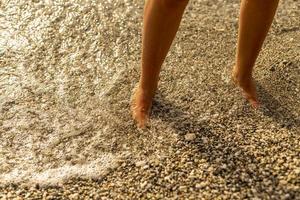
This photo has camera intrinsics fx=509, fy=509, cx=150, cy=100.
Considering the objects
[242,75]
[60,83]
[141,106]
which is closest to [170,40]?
[141,106]

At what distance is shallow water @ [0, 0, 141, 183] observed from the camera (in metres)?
2.35

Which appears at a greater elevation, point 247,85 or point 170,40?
point 170,40

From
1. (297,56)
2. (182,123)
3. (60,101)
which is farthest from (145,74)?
(297,56)

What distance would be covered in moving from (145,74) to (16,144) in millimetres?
701

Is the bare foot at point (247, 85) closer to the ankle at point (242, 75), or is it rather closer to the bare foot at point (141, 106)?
the ankle at point (242, 75)

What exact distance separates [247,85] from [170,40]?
24.8 inches

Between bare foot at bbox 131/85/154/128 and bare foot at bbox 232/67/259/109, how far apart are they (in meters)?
0.50

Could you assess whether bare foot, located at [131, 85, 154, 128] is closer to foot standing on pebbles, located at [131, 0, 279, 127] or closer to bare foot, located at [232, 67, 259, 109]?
foot standing on pebbles, located at [131, 0, 279, 127]

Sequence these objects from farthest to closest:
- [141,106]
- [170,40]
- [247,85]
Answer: [247,85], [141,106], [170,40]

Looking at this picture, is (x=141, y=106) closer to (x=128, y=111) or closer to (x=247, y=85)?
(x=128, y=111)

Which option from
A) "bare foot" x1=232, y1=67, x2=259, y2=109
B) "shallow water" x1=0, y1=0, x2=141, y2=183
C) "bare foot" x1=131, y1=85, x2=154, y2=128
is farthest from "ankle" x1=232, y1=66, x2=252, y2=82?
"shallow water" x1=0, y1=0, x2=141, y2=183

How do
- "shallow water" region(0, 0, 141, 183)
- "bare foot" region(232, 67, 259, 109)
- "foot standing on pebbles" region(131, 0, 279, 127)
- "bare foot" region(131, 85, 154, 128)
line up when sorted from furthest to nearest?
"bare foot" region(232, 67, 259, 109), "bare foot" region(131, 85, 154, 128), "shallow water" region(0, 0, 141, 183), "foot standing on pebbles" region(131, 0, 279, 127)

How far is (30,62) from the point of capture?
2.92m

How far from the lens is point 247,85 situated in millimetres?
2713
